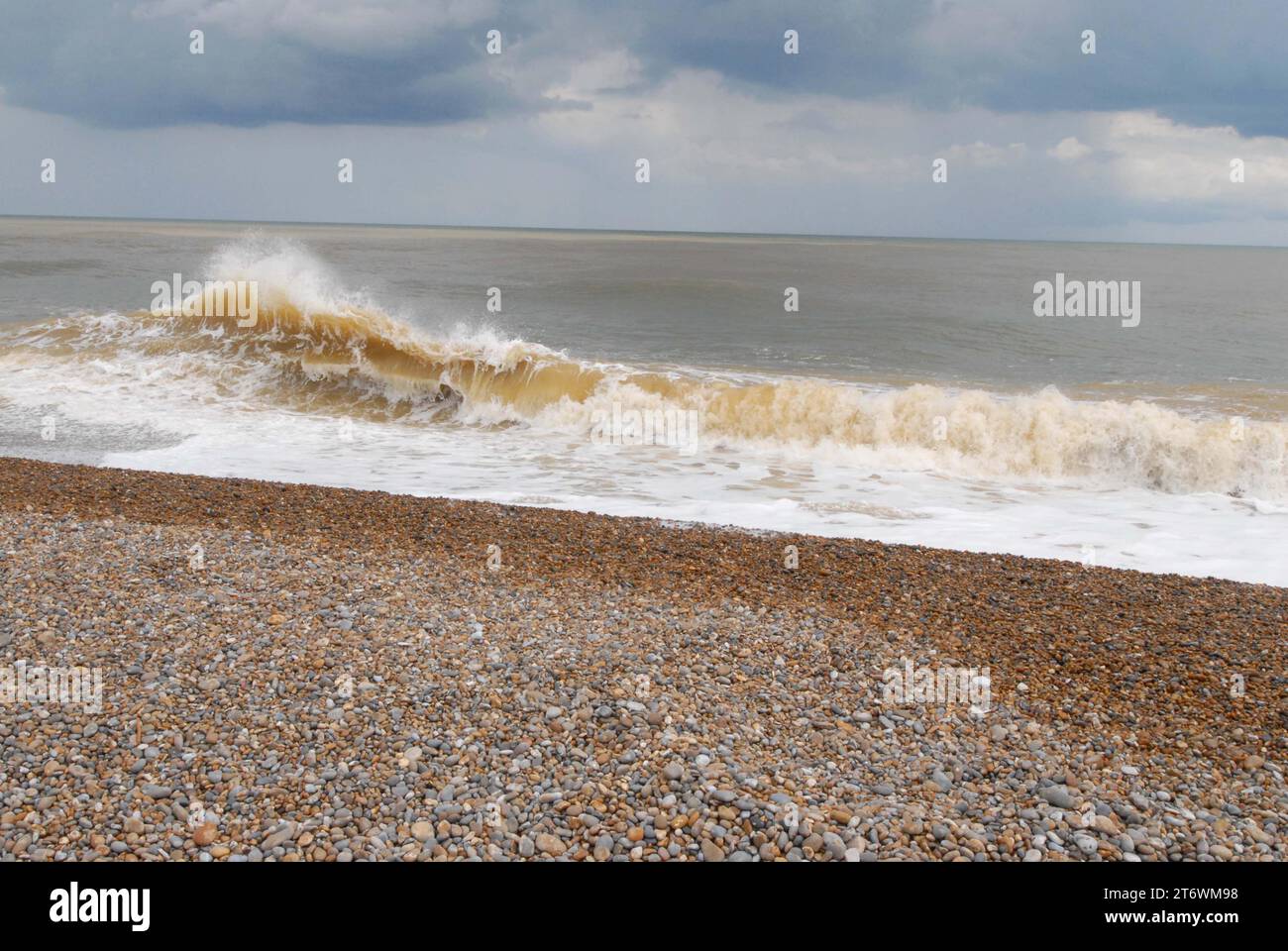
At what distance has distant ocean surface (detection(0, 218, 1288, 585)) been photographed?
37.6 feet

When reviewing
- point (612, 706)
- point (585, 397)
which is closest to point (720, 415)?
point (585, 397)

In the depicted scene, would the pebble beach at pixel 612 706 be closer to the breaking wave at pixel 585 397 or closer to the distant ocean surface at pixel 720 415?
the distant ocean surface at pixel 720 415

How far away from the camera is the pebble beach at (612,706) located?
4117mm

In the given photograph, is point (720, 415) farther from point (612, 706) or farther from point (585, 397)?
point (612, 706)

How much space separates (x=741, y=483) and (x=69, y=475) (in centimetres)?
811

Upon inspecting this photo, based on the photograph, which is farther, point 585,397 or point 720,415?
point 585,397

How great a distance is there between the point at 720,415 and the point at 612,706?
39.4 feet

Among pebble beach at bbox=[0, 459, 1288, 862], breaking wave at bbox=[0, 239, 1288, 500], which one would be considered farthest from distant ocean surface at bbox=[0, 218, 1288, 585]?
pebble beach at bbox=[0, 459, 1288, 862]

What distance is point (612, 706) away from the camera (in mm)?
5117

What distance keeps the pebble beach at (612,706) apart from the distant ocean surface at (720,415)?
79.5 inches

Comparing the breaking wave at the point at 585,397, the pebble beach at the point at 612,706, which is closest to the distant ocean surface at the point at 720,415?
the breaking wave at the point at 585,397

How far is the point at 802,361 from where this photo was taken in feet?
81.7
